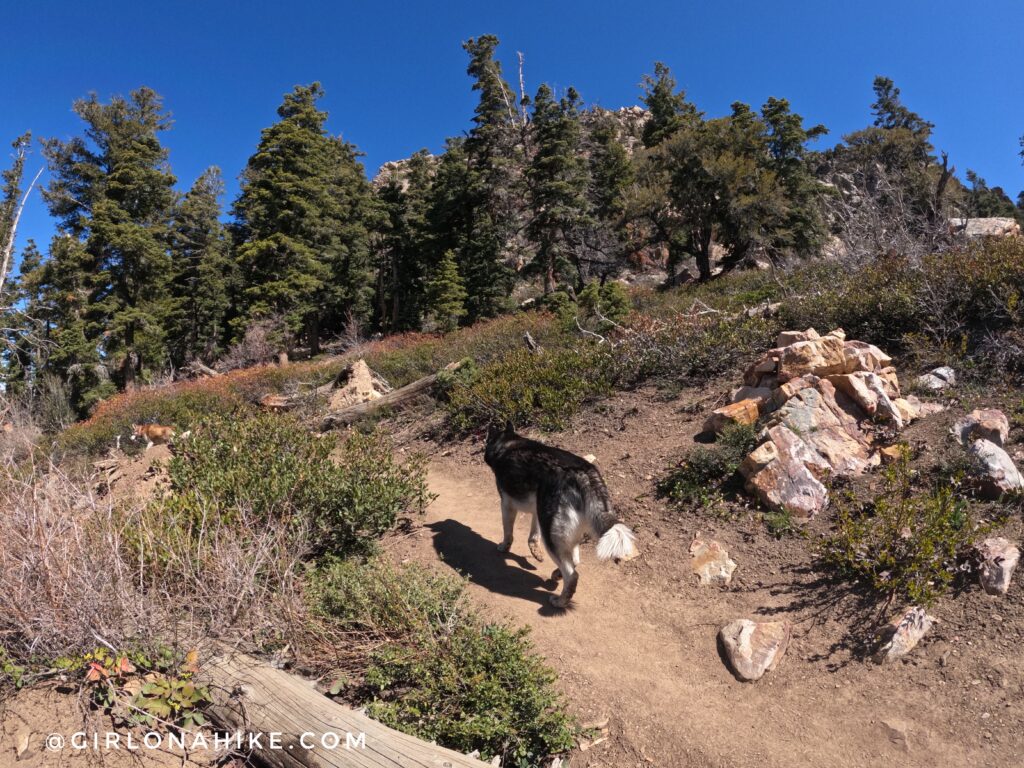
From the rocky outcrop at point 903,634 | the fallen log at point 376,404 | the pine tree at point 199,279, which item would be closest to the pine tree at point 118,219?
the pine tree at point 199,279

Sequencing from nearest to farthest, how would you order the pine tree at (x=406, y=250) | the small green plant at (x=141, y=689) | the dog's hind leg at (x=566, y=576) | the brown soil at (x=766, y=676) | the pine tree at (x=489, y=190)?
the small green plant at (x=141, y=689) < the brown soil at (x=766, y=676) < the dog's hind leg at (x=566, y=576) < the pine tree at (x=489, y=190) < the pine tree at (x=406, y=250)

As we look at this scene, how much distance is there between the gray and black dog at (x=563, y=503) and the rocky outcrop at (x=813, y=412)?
6.14ft

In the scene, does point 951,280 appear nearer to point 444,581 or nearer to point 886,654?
point 886,654

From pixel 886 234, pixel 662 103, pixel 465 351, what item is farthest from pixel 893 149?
pixel 465 351

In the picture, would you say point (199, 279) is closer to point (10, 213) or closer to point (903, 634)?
point (10, 213)

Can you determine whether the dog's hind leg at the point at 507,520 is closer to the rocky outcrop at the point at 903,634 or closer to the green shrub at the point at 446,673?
the green shrub at the point at 446,673

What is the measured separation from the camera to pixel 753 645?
4.03m

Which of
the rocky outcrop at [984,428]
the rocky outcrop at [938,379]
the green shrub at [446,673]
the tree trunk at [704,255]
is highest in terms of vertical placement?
the tree trunk at [704,255]

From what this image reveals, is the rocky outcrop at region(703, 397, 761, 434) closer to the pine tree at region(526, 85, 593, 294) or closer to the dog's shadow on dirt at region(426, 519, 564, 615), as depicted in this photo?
the dog's shadow on dirt at region(426, 519, 564, 615)

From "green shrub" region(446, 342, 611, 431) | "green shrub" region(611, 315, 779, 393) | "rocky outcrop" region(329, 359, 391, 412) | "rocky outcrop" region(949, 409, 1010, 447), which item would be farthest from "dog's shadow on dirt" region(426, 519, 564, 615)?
"rocky outcrop" region(329, 359, 391, 412)

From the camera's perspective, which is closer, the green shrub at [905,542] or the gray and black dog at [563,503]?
the green shrub at [905,542]

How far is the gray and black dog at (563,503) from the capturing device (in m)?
4.09

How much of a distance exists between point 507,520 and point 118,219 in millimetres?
26404

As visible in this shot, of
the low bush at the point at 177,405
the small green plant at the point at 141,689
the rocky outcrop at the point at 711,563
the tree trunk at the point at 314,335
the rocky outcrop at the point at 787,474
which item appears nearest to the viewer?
the small green plant at the point at 141,689
